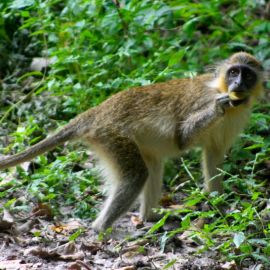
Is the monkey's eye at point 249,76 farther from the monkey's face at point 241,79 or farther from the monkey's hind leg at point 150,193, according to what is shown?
the monkey's hind leg at point 150,193

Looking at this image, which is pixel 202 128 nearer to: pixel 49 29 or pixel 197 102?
pixel 197 102

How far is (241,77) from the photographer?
7.90 m

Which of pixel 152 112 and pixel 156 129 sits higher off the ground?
pixel 152 112

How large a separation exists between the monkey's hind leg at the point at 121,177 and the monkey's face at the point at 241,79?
1245 mm

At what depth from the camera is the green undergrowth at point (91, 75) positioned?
8203 millimetres

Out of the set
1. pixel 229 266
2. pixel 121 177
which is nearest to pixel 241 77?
pixel 121 177

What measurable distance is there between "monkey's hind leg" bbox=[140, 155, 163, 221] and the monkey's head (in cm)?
119

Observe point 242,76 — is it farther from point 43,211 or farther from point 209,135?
point 43,211

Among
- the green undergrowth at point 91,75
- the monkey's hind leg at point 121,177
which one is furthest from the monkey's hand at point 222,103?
the monkey's hind leg at point 121,177

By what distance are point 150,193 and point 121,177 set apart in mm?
753

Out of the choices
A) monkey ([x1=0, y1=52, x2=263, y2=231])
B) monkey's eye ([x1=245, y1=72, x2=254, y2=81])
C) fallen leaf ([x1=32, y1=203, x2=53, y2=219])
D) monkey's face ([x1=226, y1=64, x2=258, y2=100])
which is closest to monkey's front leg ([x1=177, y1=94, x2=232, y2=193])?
monkey ([x1=0, y1=52, x2=263, y2=231])

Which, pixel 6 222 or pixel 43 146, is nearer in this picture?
pixel 6 222

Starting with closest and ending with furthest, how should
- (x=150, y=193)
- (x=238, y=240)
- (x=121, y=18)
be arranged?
(x=238, y=240) < (x=150, y=193) < (x=121, y=18)

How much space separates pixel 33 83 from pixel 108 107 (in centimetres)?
334
